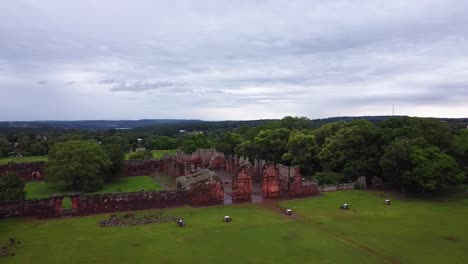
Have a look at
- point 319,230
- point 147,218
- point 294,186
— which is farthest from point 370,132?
point 147,218

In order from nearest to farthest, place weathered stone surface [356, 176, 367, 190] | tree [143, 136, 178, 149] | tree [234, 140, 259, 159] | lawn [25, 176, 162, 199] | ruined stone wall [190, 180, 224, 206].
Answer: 1. ruined stone wall [190, 180, 224, 206]
2. weathered stone surface [356, 176, 367, 190]
3. lawn [25, 176, 162, 199]
4. tree [234, 140, 259, 159]
5. tree [143, 136, 178, 149]

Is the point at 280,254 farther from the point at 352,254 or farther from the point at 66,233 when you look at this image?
the point at 66,233

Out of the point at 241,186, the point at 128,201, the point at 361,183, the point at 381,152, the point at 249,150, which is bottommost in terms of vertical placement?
the point at 128,201

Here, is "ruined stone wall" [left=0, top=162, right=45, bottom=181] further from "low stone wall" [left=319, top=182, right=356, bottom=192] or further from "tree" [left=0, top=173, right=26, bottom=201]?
"low stone wall" [left=319, top=182, right=356, bottom=192]

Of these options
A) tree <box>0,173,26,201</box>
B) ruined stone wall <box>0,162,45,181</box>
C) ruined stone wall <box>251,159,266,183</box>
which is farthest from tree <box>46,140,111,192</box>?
ruined stone wall <box>251,159,266,183</box>

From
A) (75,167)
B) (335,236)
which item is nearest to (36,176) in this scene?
(75,167)

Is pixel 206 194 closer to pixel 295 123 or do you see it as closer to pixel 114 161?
pixel 114 161
